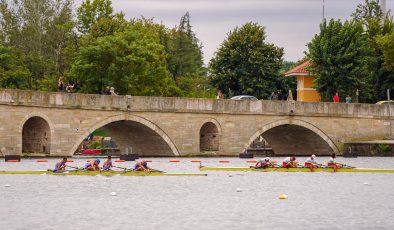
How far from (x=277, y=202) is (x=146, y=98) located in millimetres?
25958

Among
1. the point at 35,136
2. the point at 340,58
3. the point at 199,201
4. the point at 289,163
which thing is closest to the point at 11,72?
the point at 35,136

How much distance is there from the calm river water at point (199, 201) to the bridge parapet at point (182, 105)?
4575 millimetres

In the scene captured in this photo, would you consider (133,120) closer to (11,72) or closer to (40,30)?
(11,72)

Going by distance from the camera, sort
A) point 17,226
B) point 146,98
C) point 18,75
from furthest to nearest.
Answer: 1. point 18,75
2. point 146,98
3. point 17,226

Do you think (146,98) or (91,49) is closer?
(146,98)

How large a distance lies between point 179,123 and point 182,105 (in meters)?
1.34

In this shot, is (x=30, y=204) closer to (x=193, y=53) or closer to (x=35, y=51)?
(x=35, y=51)

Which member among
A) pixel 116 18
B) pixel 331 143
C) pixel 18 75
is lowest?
Result: pixel 331 143

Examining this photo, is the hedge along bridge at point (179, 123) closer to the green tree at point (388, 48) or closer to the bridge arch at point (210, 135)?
the bridge arch at point (210, 135)

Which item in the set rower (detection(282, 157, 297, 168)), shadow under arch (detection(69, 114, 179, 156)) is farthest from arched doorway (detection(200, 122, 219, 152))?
rower (detection(282, 157, 297, 168))

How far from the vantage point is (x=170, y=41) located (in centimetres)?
11738

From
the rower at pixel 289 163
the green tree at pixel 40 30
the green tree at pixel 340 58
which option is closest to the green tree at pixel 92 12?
the green tree at pixel 40 30

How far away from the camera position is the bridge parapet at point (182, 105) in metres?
68.3

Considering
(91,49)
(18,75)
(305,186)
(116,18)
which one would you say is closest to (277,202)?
(305,186)
